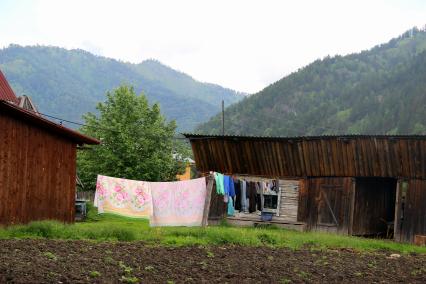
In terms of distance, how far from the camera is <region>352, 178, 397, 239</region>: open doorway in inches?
1042

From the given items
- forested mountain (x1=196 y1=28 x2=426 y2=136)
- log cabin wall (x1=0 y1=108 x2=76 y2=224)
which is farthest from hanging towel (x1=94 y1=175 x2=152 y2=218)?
forested mountain (x1=196 y1=28 x2=426 y2=136)

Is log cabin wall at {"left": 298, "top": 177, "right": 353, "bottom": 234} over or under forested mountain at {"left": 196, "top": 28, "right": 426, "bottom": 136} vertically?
under

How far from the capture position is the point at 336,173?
25828mm

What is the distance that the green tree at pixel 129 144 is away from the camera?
147ft

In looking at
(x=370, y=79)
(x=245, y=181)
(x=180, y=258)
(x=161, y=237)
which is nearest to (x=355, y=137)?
(x=245, y=181)

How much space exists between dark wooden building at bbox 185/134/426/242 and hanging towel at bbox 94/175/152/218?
6316 millimetres

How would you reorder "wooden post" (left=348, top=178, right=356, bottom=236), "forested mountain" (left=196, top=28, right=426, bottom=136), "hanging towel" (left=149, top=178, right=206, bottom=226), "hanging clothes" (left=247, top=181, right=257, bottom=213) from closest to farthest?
"hanging towel" (left=149, top=178, right=206, bottom=226)
"wooden post" (left=348, top=178, right=356, bottom=236)
"hanging clothes" (left=247, top=181, right=257, bottom=213)
"forested mountain" (left=196, top=28, right=426, bottom=136)

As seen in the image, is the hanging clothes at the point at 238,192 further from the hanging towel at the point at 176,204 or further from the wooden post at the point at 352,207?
the wooden post at the point at 352,207

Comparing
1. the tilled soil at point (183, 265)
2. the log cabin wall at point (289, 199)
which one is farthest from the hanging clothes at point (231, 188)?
the tilled soil at point (183, 265)

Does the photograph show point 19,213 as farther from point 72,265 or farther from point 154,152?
point 154,152

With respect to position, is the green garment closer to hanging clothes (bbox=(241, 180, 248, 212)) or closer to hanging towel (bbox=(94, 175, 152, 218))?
hanging clothes (bbox=(241, 180, 248, 212))

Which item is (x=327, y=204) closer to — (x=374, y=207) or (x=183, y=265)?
(x=374, y=207)

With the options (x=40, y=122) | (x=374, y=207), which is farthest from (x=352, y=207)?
(x=40, y=122)

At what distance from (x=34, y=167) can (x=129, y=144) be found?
24.1 m
